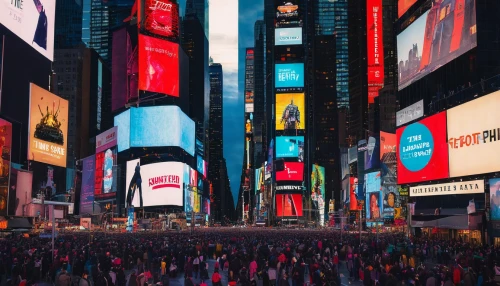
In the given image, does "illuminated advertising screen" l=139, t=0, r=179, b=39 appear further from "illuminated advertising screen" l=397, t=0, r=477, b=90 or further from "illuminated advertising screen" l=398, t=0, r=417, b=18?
"illuminated advertising screen" l=397, t=0, r=477, b=90

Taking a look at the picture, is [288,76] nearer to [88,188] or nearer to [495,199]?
[88,188]

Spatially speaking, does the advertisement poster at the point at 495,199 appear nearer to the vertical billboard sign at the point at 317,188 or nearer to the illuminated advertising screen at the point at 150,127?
the illuminated advertising screen at the point at 150,127

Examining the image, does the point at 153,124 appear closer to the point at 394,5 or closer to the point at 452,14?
the point at 394,5

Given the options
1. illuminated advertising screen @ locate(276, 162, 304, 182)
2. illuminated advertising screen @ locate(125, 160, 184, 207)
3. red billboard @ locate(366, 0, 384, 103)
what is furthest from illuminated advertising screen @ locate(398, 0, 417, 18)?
illuminated advertising screen @ locate(276, 162, 304, 182)

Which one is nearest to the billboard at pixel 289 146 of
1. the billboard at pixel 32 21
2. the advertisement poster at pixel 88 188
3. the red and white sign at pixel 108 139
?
the red and white sign at pixel 108 139

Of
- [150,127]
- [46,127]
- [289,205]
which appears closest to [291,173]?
[289,205]

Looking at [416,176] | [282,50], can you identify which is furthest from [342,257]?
[282,50]
